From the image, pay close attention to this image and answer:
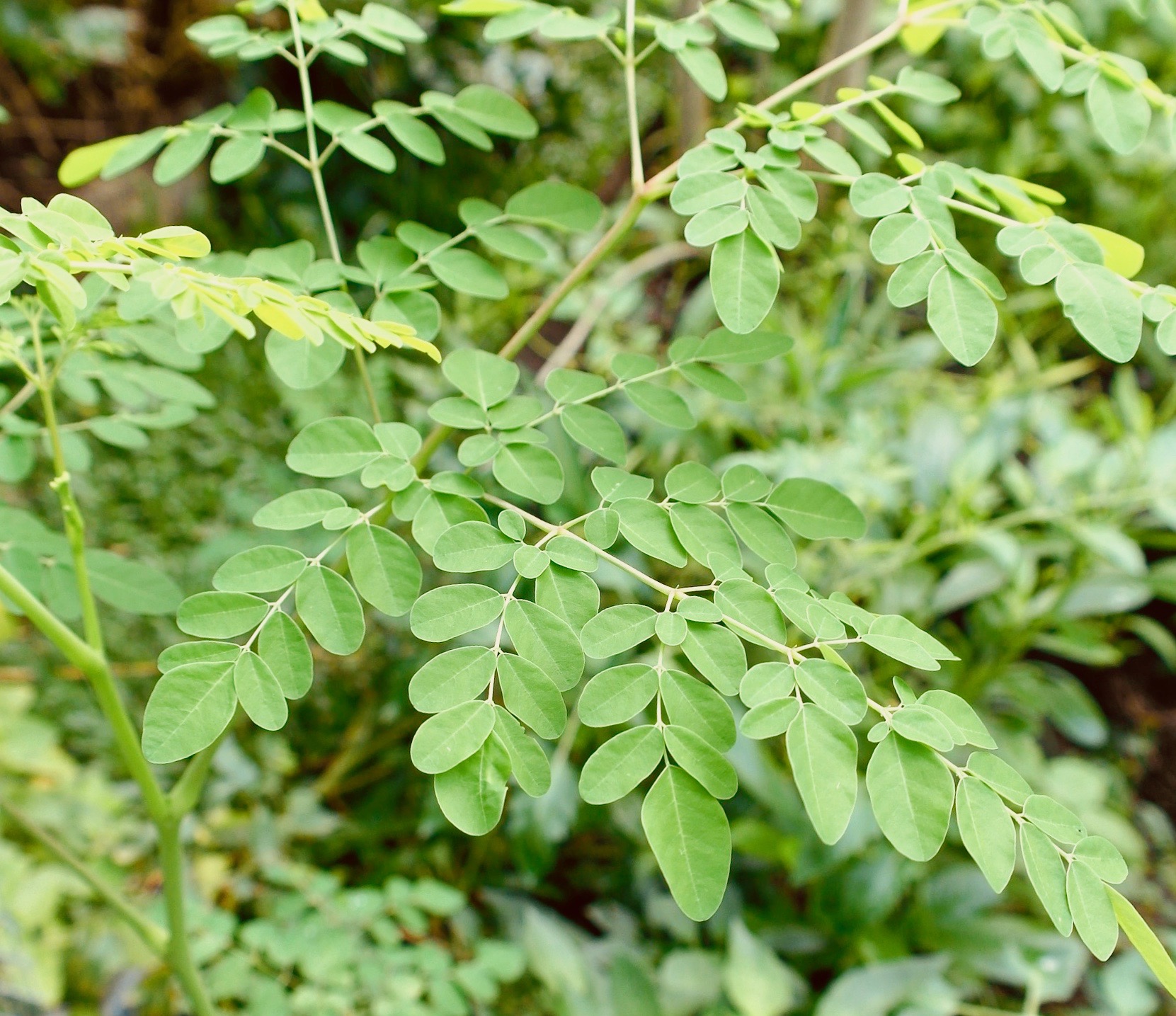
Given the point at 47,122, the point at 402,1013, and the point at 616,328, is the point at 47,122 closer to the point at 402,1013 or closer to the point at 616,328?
the point at 616,328

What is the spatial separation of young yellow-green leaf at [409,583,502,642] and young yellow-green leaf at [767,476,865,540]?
0.24m

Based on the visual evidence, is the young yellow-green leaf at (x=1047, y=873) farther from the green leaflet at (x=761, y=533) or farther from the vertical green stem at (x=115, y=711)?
the vertical green stem at (x=115, y=711)

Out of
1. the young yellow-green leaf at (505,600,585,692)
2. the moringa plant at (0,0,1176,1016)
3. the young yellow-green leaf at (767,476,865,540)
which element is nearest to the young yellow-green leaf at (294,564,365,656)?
the moringa plant at (0,0,1176,1016)

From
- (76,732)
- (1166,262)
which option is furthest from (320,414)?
(1166,262)

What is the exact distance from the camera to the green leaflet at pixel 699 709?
57cm

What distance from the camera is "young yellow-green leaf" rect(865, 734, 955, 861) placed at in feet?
1.71

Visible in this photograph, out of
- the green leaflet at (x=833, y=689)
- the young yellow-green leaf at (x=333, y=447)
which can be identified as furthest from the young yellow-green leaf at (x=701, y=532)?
the young yellow-green leaf at (x=333, y=447)

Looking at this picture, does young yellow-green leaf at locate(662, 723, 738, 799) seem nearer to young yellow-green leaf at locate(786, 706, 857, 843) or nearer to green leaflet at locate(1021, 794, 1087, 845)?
young yellow-green leaf at locate(786, 706, 857, 843)

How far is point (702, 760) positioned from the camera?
0.55 metres

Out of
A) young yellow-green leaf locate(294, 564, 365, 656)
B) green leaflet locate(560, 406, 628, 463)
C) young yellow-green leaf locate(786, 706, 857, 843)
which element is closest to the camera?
young yellow-green leaf locate(786, 706, 857, 843)

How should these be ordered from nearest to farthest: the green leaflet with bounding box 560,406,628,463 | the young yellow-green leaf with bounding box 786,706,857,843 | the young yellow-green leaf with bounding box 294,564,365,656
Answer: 1. the young yellow-green leaf with bounding box 786,706,857,843
2. the young yellow-green leaf with bounding box 294,564,365,656
3. the green leaflet with bounding box 560,406,628,463

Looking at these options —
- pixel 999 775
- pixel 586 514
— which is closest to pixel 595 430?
pixel 586 514

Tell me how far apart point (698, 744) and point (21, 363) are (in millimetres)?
560

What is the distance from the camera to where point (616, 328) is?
2.22 meters
